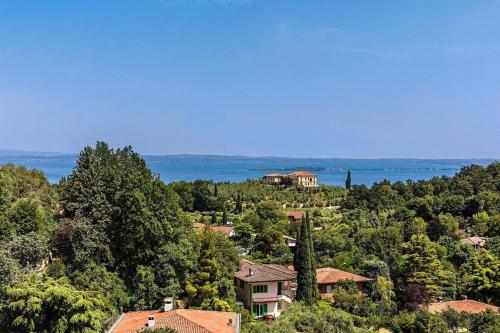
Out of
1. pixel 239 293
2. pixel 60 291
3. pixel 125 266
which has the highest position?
pixel 60 291

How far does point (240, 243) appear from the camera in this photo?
49.3 metres

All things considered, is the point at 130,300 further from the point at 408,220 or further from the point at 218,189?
the point at 218,189

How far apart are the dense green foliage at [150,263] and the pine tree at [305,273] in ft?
0.22

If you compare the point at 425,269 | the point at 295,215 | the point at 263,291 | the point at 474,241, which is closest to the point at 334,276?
the point at 425,269

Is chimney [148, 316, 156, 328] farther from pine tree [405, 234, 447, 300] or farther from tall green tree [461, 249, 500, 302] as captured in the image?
tall green tree [461, 249, 500, 302]

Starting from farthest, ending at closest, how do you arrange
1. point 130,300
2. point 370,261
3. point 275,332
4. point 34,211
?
point 370,261, point 34,211, point 130,300, point 275,332

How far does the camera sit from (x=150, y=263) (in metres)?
28.4

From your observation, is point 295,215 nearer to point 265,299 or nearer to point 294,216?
point 294,216

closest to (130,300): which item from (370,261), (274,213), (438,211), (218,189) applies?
(370,261)

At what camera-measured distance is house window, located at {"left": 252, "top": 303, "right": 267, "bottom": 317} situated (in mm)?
31219

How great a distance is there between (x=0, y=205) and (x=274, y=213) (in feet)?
111

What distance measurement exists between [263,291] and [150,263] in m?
7.44

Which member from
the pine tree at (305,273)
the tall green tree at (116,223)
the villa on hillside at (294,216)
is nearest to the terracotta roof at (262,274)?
the pine tree at (305,273)

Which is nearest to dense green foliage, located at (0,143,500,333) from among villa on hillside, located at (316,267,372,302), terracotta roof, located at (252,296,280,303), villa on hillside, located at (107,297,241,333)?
villa on hillside, located at (107,297,241,333)
